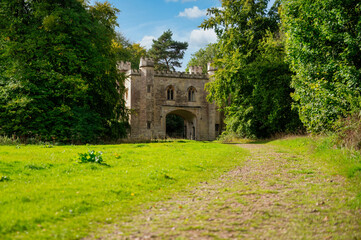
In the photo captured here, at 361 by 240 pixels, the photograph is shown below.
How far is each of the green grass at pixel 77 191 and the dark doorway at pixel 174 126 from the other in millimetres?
36936

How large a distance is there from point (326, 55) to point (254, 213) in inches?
455

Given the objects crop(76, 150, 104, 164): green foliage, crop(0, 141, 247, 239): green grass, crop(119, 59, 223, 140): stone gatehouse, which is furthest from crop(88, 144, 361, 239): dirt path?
crop(119, 59, 223, 140): stone gatehouse

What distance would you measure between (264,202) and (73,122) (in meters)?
16.2

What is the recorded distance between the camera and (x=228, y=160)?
1152 cm

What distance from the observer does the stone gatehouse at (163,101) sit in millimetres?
35938

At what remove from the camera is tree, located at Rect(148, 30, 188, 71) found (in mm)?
56281

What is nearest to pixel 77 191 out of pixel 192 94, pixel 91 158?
pixel 91 158

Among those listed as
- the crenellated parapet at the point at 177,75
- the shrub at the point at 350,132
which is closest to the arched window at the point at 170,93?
the crenellated parapet at the point at 177,75

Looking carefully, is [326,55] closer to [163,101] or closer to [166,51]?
[163,101]

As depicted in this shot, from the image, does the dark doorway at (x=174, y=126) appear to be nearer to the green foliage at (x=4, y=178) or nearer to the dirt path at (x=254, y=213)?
the dirt path at (x=254, y=213)

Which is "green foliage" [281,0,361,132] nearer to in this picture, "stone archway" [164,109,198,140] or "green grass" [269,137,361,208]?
"green grass" [269,137,361,208]

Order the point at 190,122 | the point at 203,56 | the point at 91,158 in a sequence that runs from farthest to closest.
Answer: the point at 203,56 < the point at 190,122 < the point at 91,158

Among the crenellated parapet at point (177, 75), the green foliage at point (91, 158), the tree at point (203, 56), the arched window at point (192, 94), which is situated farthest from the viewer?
the tree at point (203, 56)

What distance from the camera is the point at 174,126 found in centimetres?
4766
